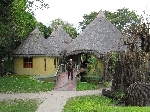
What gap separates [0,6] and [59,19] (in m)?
80.1

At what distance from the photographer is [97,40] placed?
110 feet

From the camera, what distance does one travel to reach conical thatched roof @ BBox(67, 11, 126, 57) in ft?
108

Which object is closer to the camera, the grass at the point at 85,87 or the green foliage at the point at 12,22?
the green foliage at the point at 12,22

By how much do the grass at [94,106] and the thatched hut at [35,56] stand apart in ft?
52.0

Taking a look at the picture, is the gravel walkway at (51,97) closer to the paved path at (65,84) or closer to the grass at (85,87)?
the grass at (85,87)

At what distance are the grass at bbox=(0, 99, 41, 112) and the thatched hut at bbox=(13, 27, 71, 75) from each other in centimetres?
1679

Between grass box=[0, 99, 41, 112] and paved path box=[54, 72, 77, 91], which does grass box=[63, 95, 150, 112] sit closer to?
grass box=[0, 99, 41, 112]

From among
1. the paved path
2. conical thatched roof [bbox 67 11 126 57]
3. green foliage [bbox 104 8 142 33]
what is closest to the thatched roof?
conical thatched roof [bbox 67 11 126 57]

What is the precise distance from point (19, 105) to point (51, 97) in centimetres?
369

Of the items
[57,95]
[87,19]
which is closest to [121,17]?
[87,19]

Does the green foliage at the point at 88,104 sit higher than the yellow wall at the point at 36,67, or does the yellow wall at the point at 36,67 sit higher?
the yellow wall at the point at 36,67

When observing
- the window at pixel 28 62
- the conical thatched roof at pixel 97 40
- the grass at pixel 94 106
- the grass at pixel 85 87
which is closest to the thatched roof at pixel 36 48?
the window at pixel 28 62

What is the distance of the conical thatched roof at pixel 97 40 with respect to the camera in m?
32.8

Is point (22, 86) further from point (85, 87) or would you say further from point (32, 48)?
point (32, 48)
